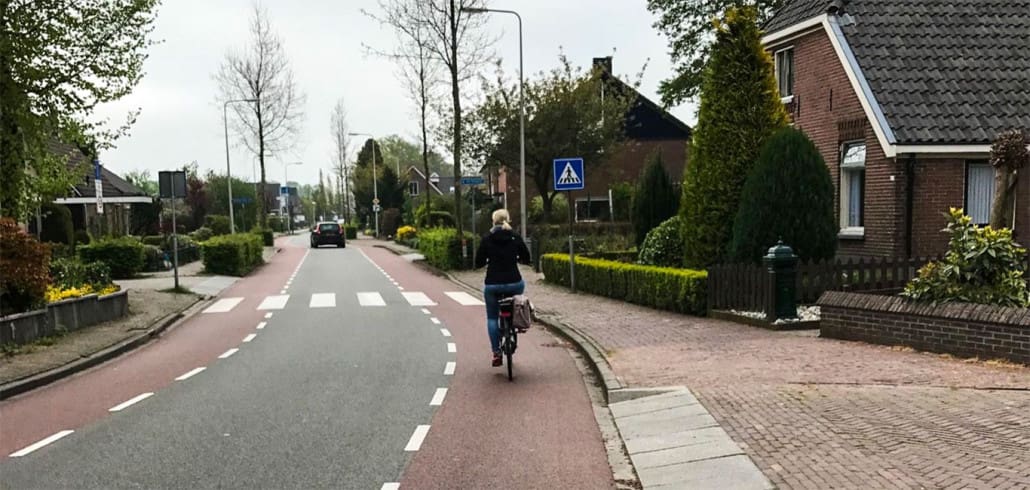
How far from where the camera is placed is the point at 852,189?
17.9 m

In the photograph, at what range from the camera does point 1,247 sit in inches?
452

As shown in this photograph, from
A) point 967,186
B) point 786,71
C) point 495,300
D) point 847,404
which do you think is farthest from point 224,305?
point 967,186

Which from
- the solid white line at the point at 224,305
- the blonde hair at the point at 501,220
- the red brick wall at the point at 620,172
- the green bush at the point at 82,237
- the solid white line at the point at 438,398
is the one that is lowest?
the solid white line at the point at 224,305

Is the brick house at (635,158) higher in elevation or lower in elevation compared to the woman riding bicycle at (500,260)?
higher

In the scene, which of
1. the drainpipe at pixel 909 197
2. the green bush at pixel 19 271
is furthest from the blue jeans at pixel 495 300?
the drainpipe at pixel 909 197

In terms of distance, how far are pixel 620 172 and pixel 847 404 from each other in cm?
3791

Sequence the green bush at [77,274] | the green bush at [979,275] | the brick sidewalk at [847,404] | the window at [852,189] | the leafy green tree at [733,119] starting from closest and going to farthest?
the brick sidewalk at [847,404], the green bush at [979,275], the leafy green tree at [733,119], the green bush at [77,274], the window at [852,189]

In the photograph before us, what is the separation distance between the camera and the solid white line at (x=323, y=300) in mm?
17984

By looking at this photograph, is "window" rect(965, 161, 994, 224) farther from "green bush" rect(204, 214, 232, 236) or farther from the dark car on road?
"green bush" rect(204, 214, 232, 236)

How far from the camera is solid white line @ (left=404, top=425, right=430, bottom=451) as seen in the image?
6.12m

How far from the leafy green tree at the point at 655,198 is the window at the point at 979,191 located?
8948 millimetres

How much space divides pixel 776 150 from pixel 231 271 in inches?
826

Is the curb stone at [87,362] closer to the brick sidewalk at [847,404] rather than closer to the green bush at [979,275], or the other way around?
the brick sidewalk at [847,404]

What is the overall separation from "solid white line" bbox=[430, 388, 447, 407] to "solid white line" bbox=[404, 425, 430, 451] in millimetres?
863
